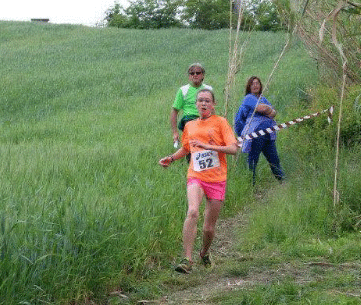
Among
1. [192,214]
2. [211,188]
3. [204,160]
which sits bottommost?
[192,214]

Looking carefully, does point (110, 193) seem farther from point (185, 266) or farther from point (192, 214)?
point (185, 266)

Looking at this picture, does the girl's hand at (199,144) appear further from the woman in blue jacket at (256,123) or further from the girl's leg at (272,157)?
the girl's leg at (272,157)

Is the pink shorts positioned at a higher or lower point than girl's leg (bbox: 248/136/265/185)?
higher

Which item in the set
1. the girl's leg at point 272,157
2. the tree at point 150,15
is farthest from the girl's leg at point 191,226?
the tree at point 150,15

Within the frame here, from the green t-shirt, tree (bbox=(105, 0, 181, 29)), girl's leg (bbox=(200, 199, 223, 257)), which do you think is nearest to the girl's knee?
girl's leg (bbox=(200, 199, 223, 257))

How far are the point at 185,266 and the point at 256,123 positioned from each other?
14.2 feet

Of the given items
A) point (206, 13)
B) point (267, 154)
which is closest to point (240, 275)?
point (267, 154)

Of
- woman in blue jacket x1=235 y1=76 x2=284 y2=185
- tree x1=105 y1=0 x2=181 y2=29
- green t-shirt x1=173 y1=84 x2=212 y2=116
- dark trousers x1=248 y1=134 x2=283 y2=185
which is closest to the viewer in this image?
green t-shirt x1=173 y1=84 x2=212 y2=116

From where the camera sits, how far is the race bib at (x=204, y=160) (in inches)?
262

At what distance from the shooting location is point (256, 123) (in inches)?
405

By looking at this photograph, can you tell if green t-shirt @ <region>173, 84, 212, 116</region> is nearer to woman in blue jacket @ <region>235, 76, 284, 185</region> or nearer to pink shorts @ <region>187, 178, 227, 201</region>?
woman in blue jacket @ <region>235, 76, 284, 185</region>

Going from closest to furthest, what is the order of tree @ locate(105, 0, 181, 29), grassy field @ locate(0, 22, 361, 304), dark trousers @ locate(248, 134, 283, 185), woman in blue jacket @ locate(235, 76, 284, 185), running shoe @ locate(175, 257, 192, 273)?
grassy field @ locate(0, 22, 361, 304) → running shoe @ locate(175, 257, 192, 273) → woman in blue jacket @ locate(235, 76, 284, 185) → dark trousers @ locate(248, 134, 283, 185) → tree @ locate(105, 0, 181, 29)

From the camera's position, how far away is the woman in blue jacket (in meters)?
10.2

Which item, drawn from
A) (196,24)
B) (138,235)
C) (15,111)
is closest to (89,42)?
(15,111)
